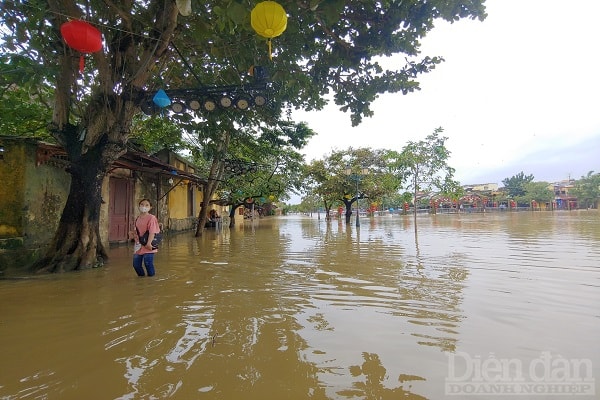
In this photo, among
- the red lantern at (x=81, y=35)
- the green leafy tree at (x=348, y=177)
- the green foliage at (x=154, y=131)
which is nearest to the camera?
the red lantern at (x=81, y=35)

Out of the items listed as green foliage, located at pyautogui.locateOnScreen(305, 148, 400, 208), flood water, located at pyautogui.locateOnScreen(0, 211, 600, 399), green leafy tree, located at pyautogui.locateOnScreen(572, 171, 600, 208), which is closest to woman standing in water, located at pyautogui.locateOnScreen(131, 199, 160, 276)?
flood water, located at pyautogui.locateOnScreen(0, 211, 600, 399)

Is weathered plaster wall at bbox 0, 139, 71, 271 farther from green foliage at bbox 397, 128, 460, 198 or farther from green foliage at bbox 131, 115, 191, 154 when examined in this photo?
green foliage at bbox 397, 128, 460, 198

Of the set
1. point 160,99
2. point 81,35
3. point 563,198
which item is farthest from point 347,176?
point 563,198

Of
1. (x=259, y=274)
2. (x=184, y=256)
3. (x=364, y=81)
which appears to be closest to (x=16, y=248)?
(x=184, y=256)

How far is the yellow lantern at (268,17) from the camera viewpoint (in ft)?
11.1

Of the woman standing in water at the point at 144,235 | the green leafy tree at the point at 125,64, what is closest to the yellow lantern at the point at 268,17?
the green leafy tree at the point at 125,64

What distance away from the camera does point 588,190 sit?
179 ft

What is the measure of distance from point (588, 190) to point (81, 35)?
71.5 meters

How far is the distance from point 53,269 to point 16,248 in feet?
6.17

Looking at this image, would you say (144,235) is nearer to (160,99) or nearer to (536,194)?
(160,99)

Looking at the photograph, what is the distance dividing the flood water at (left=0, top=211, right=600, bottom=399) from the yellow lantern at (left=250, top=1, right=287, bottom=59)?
10.7 ft

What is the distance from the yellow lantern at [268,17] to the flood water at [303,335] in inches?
129

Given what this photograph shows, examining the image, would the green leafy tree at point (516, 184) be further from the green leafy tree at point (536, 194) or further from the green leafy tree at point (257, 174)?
the green leafy tree at point (257, 174)

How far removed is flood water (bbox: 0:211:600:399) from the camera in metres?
2.40
